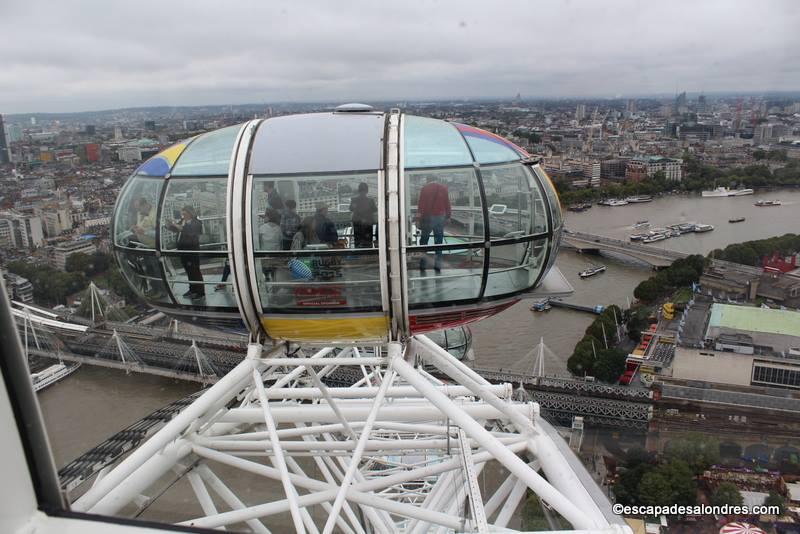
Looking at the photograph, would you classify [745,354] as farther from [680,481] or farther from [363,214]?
[363,214]

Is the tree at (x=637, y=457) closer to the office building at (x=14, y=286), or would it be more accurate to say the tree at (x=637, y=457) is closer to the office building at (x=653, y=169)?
the office building at (x=14, y=286)

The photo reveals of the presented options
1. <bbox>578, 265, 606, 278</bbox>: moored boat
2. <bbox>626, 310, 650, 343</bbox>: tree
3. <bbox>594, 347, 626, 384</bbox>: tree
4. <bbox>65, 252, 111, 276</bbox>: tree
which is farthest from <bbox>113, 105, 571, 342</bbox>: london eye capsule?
<bbox>578, 265, 606, 278</bbox>: moored boat

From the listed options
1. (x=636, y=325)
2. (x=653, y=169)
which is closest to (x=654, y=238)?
(x=636, y=325)

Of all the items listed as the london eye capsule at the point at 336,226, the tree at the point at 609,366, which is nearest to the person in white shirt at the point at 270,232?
the london eye capsule at the point at 336,226

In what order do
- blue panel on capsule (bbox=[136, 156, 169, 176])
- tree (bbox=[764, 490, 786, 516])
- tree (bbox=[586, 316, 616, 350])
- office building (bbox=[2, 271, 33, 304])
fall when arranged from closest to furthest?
office building (bbox=[2, 271, 33, 304]) → blue panel on capsule (bbox=[136, 156, 169, 176]) → tree (bbox=[764, 490, 786, 516]) → tree (bbox=[586, 316, 616, 350])

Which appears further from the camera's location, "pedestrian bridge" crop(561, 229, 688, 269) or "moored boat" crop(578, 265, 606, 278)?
"pedestrian bridge" crop(561, 229, 688, 269)

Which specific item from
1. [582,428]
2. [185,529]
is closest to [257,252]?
[185,529]

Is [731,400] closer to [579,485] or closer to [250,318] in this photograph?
[579,485]

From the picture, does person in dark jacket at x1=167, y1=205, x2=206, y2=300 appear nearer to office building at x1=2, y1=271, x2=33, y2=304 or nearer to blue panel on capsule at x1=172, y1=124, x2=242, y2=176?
blue panel on capsule at x1=172, y1=124, x2=242, y2=176
